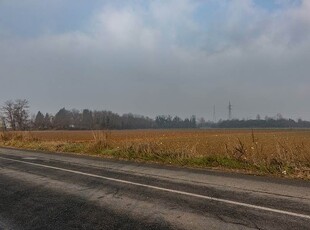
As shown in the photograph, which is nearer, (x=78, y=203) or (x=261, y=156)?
(x=78, y=203)

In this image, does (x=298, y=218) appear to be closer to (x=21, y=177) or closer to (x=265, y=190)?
(x=265, y=190)

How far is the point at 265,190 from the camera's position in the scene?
9047 mm

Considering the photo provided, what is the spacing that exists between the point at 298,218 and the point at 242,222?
99 centimetres

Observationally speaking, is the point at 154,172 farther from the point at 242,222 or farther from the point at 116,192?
the point at 242,222

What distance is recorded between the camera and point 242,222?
20.2 ft

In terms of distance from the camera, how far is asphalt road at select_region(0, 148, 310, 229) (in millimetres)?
6312

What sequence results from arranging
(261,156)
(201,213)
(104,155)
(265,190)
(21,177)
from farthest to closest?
(104,155) → (261,156) → (21,177) → (265,190) → (201,213)

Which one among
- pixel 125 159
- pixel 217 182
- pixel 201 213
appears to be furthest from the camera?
pixel 125 159

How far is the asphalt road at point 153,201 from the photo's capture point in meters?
6.31

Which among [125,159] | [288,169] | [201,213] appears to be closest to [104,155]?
[125,159]

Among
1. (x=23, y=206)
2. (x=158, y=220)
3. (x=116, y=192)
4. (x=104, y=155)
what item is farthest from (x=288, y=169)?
(x=104, y=155)

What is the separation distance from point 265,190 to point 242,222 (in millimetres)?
3124

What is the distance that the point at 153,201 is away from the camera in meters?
7.95

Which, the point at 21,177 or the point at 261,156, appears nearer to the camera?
the point at 21,177
